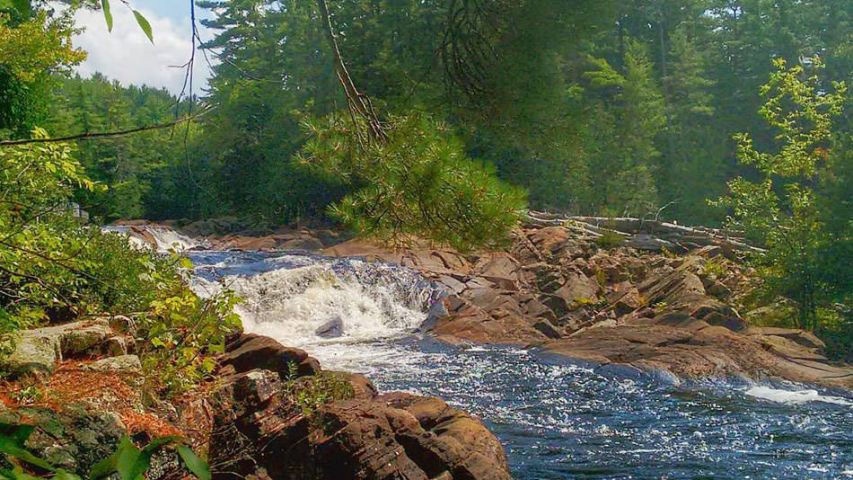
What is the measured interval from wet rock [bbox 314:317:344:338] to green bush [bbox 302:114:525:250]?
34.3 ft

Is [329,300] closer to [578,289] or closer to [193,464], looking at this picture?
[578,289]

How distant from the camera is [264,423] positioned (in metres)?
5.83

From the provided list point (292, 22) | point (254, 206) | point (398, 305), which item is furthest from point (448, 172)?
point (292, 22)

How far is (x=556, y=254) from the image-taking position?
2103cm

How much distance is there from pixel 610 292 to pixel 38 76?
1272 centimetres

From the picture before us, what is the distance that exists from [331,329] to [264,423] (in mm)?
9844

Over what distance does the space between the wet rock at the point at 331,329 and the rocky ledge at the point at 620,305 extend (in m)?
1.84

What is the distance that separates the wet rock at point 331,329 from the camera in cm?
1544

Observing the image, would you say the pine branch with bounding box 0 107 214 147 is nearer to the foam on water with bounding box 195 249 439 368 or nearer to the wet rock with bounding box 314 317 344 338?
the foam on water with bounding box 195 249 439 368

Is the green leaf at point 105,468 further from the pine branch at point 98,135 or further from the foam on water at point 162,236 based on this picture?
the foam on water at point 162,236

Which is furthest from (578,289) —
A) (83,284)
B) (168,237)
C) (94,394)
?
(168,237)

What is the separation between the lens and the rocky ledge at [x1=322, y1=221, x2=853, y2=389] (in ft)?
39.2

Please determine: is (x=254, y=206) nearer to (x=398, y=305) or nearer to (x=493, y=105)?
(x=398, y=305)

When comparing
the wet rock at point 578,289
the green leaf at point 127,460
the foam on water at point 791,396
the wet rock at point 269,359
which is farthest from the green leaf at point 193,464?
the wet rock at point 578,289
